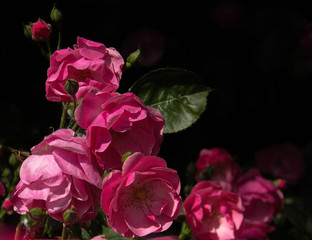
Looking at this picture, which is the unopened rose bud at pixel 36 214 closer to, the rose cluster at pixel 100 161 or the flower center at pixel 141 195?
the rose cluster at pixel 100 161

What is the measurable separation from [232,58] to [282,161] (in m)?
0.42

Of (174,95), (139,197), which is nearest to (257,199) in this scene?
(174,95)

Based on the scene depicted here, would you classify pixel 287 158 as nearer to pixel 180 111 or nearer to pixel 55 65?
pixel 180 111

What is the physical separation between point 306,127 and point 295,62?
310mm

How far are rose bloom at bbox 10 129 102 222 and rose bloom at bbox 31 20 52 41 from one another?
0.24 m

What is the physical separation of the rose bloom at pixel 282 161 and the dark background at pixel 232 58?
0.36 ft

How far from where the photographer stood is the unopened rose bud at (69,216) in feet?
2.04

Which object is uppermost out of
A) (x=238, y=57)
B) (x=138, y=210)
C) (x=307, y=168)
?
(x=138, y=210)

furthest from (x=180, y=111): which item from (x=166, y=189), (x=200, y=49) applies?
(x=200, y=49)

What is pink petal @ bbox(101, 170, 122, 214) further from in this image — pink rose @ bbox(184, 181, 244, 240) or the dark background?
the dark background

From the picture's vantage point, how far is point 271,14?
5.52 ft

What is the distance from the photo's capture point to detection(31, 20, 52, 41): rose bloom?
0.79 meters

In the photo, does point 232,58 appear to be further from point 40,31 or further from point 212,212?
point 40,31

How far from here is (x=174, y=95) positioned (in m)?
0.90
